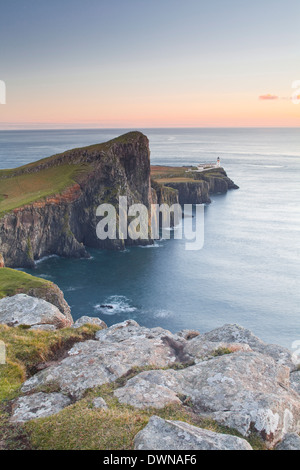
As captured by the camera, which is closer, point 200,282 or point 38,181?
point 200,282

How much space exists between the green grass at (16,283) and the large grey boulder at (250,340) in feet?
119

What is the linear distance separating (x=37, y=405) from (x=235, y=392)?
8938 millimetres

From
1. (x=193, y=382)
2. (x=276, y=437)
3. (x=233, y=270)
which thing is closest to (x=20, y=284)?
(x=193, y=382)

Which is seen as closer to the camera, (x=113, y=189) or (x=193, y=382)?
(x=193, y=382)

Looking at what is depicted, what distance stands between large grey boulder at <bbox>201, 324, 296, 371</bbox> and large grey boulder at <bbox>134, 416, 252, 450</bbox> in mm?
12894

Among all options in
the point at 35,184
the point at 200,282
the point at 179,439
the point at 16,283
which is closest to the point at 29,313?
the point at 179,439

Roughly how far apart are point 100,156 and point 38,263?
4767 centimetres

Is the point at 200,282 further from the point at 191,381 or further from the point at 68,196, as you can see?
the point at 191,381

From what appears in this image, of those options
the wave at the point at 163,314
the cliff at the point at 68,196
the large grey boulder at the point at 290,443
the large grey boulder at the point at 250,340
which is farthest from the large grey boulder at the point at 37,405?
the cliff at the point at 68,196

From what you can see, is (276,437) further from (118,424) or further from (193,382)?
(118,424)

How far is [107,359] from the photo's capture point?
21.3 metres

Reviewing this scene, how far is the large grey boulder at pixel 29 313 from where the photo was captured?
102 feet

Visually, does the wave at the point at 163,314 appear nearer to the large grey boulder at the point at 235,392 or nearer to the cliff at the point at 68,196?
the cliff at the point at 68,196
